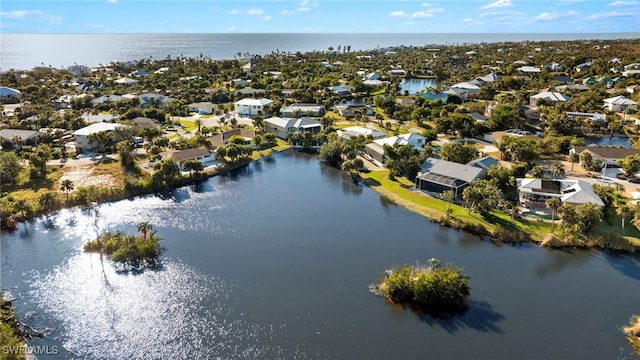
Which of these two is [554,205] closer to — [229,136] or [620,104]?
[229,136]

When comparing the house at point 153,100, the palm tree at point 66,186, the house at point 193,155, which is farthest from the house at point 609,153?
the house at point 153,100

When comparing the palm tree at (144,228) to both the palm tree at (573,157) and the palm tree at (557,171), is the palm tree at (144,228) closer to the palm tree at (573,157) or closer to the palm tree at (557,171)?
the palm tree at (557,171)

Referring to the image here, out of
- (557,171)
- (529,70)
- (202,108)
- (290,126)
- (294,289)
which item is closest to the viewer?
(294,289)

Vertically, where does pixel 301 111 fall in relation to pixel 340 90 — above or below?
below

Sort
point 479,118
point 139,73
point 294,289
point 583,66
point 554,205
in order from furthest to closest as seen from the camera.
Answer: point 139,73 → point 583,66 → point 479,118 → point 554,205 → point 294,289

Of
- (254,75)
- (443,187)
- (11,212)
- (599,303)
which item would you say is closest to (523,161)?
(443,187)

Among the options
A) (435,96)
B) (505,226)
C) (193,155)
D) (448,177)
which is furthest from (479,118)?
(193,155)

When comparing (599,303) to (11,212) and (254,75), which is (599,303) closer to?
(11,212)
